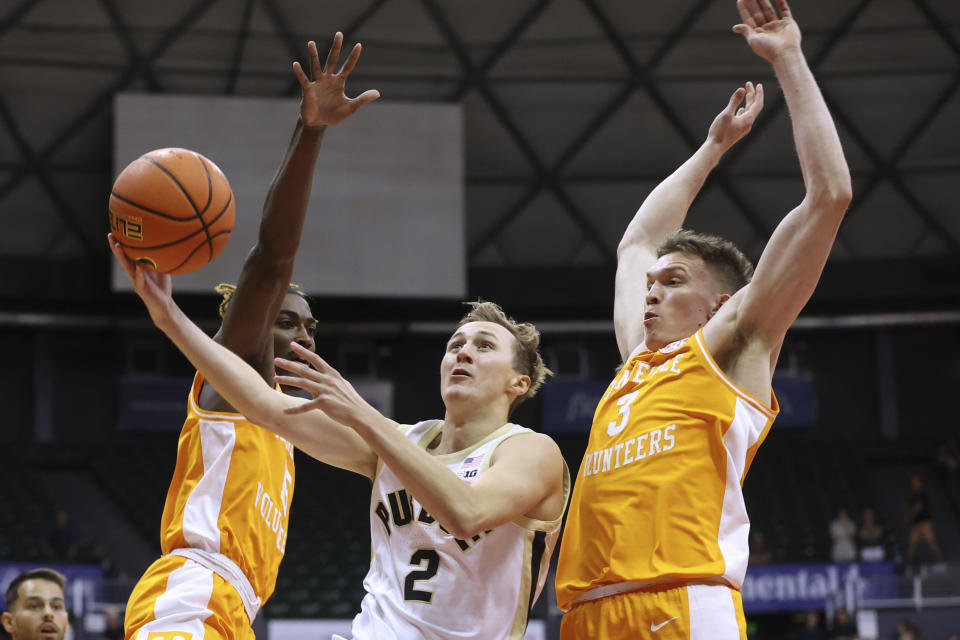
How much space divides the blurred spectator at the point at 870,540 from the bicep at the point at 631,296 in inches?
494

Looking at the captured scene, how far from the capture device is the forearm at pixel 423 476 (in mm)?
2990

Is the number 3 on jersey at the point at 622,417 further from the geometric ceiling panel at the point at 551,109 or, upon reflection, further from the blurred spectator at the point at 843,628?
the geometric ceiling panel at the point at 551,109

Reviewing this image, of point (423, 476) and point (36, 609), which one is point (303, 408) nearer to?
point (423, 476)

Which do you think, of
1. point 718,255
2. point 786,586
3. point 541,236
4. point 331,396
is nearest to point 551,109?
point 541,236

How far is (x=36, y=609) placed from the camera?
6000mm


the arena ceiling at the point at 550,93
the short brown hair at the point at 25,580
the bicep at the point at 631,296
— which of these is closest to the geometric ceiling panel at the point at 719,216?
the arena ceiling at the point at 550,93

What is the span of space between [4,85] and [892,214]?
15752 millimetres

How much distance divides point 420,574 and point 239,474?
1.01m

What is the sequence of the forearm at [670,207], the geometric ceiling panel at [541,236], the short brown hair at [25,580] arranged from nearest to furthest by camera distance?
the forearm at [670,207], the short brown hair at [25,580], the geometric ceiling panel at [541,236]

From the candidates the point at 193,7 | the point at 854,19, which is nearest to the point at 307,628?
the point at 193,7

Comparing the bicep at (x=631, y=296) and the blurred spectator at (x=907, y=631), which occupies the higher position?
the bicep at (x=631, y=296)

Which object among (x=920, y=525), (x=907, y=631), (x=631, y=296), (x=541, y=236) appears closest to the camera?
(x=631, y=296)

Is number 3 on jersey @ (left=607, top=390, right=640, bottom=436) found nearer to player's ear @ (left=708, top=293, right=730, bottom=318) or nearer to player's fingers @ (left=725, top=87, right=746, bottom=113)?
player's ear @ (left=708, top=293, right=730, bottom=318)

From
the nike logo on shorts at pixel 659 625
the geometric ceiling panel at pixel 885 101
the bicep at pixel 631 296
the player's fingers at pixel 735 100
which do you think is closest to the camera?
the nike logo on shorts at pixel 659 625
